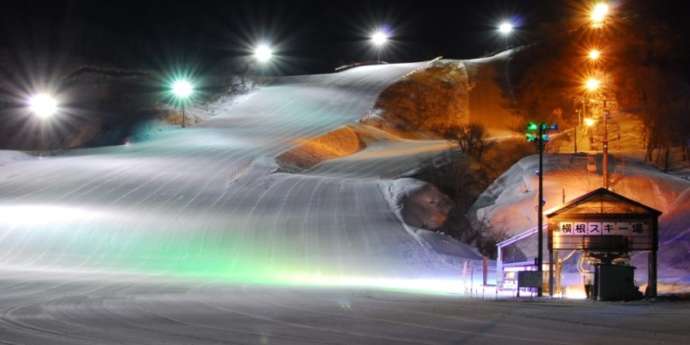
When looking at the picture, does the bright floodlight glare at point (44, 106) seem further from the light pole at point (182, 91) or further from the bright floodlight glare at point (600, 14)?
the bright floodlight glare at point (600, 14)

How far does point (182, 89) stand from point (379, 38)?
38329mm

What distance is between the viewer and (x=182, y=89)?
67438mm

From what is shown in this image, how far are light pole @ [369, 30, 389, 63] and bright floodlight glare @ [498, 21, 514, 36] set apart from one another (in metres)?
12.7

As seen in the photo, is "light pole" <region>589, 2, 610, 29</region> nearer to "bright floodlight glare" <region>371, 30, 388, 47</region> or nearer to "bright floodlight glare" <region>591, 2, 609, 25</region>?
"bright floodlight glare" <region>591, 2, 609, 25</region>

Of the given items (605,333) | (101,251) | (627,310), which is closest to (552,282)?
(627,310)

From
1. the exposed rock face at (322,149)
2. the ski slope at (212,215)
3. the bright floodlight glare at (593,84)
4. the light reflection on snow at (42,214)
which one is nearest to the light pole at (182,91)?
the ski slope at (212,215)

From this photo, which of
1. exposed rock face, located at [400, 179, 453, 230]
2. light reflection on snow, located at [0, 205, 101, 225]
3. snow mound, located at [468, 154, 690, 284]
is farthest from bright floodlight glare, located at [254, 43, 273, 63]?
light reflection on snow, located at [0, 205, 101, 225]

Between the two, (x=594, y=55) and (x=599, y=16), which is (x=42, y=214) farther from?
(x=599, y=16)

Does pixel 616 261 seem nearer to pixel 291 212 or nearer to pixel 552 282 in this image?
pixel 552 282

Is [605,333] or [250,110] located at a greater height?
[250,110]

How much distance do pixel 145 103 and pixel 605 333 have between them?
56.1m

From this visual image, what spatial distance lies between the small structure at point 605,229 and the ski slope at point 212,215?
244 inches

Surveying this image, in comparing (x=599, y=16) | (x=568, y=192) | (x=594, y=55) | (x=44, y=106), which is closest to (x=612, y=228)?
(x=568, y=192)

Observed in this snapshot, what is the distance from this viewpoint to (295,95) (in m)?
69.2
